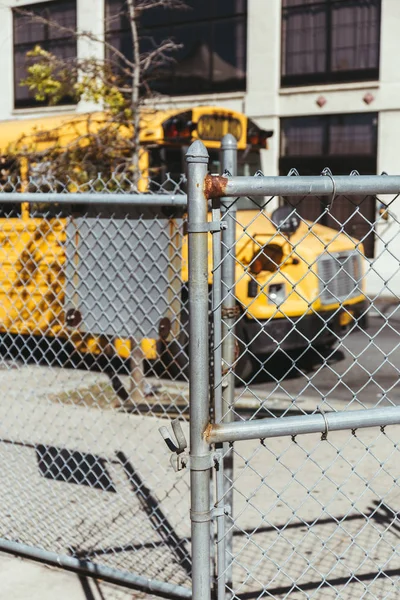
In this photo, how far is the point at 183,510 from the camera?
4793 mm

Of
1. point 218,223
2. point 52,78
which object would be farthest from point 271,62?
point 218,223

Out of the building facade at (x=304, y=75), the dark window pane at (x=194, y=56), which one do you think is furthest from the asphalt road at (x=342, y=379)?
the dark window pane at (x=194, y=56)

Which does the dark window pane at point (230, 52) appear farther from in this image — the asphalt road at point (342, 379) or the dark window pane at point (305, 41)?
the asphalt road at point (342, 379)

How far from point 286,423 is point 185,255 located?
501cm

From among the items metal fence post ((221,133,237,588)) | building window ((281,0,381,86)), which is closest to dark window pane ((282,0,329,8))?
building window ((281,0,381,86))

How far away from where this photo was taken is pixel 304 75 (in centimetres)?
1716

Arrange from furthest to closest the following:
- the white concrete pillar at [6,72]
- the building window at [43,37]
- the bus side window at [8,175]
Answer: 1. the white concrete pillar at [6,72]
2. the building window at [43,37]
3. the bus side window at [8,175]

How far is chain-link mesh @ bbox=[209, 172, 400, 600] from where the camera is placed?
9.64 feet

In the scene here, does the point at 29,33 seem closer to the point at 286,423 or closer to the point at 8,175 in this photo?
the point at 8,175

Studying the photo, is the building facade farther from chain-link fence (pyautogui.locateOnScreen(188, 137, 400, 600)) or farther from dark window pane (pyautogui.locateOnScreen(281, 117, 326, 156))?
chain-link fence (pyautogui.locateOnScreen(188, 137, 400, 600))

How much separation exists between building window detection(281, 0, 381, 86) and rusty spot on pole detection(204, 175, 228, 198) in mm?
15084

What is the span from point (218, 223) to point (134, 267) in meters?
1.86

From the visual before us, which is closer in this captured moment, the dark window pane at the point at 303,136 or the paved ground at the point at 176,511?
the paved ground at the point at 176,511

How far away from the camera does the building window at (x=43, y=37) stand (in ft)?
63.0
